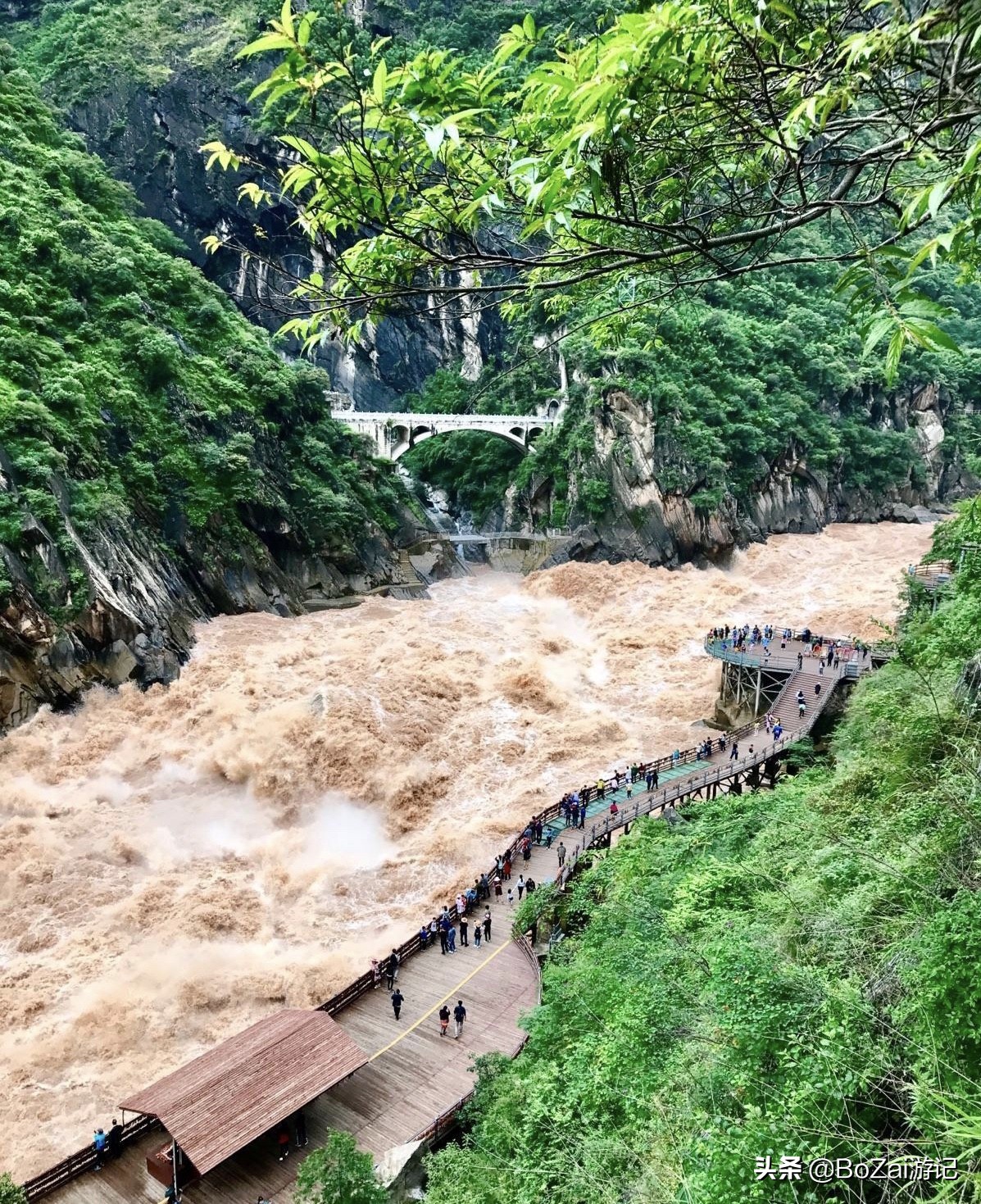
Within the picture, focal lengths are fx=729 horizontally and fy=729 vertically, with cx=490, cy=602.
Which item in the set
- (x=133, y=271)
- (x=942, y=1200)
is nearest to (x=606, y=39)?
(x=942, y=1200)

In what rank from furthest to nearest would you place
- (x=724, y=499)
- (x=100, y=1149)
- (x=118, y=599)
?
(x=724, y=499) < (x=118, y=599) < (x=100, y=1149)

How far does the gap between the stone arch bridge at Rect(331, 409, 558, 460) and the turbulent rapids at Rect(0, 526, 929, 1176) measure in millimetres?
17018

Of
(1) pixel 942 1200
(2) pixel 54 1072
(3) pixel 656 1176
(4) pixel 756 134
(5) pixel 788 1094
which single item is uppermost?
(4) pixel 756 134

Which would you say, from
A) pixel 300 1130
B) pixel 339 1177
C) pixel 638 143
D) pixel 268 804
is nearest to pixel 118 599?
pixel 268 804

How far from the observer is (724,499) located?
44.1 m

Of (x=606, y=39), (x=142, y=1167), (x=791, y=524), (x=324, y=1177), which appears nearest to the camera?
(x=606, y=39)

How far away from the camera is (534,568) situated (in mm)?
43156

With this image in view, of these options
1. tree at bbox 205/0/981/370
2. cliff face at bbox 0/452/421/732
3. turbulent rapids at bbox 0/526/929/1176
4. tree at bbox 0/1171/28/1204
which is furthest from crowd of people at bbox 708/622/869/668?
tree at bbox 205/0/981/370

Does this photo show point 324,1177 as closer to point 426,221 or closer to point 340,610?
point 426,221

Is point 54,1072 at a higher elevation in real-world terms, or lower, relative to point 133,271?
lower

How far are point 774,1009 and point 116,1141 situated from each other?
29.6 ft

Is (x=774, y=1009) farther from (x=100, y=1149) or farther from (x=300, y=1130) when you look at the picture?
(x=100, y=1149)

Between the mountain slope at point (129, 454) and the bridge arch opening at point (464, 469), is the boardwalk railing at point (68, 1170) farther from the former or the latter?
the bridge arch opening at point (464, 469)

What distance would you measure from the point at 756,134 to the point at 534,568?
3990 cm
